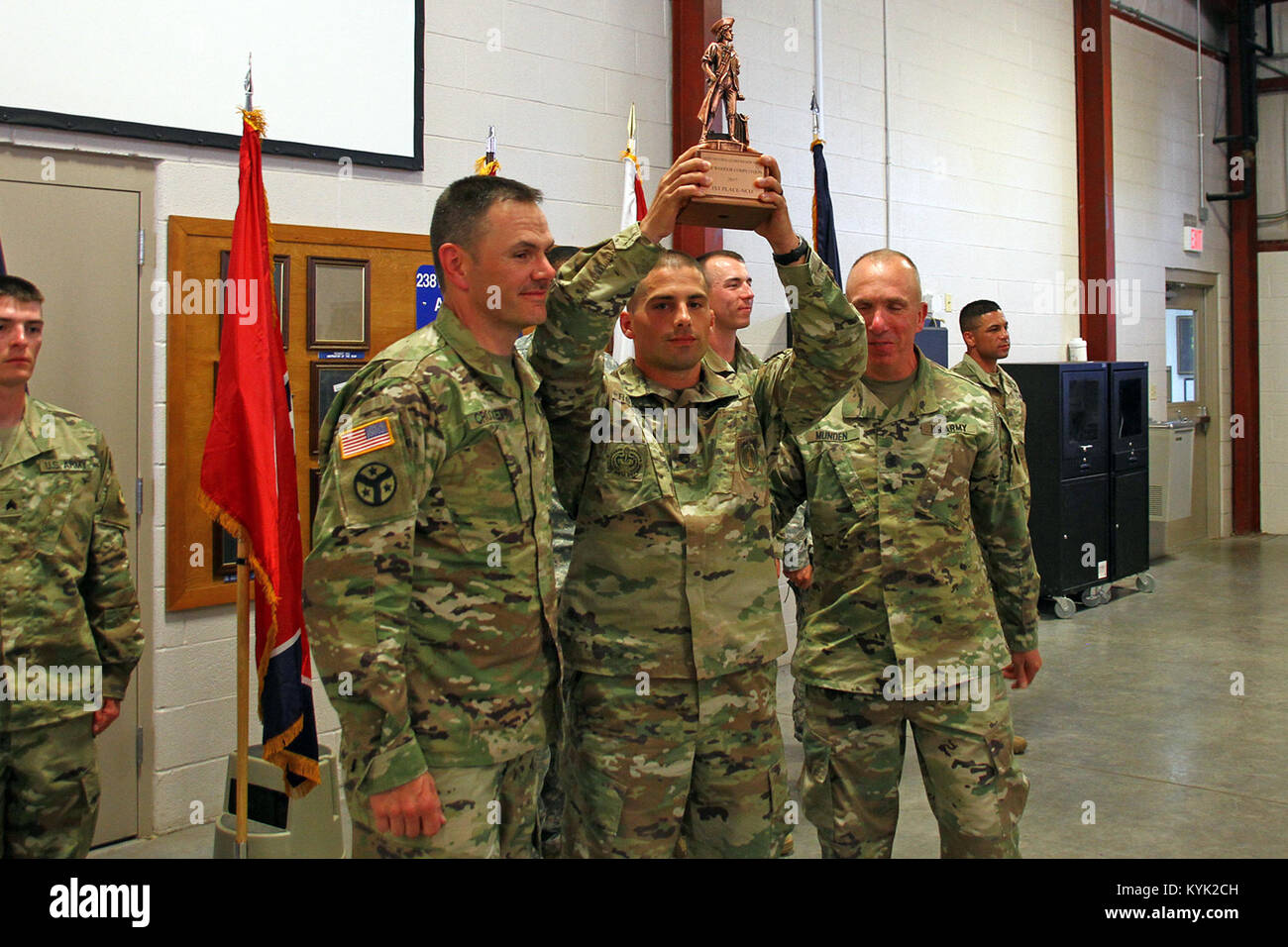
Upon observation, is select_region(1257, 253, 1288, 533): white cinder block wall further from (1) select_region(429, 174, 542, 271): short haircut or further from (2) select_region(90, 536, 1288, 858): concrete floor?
(1) select_region(429, 174, 542, 271): short haircut

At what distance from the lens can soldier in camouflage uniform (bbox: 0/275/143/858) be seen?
240 cm

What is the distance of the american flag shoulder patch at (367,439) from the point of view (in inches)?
63.2

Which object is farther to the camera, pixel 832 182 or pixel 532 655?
pixel 832 182

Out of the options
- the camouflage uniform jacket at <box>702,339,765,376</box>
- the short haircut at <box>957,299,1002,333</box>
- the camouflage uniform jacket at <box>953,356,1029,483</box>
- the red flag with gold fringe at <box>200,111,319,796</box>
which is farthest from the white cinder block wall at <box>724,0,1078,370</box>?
the red flag with gold fringe at <box>200,111,319,796</box>

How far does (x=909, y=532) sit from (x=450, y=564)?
3.51 ft

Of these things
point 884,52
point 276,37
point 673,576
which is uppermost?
point 884,52

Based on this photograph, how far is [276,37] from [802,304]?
98.9 inches

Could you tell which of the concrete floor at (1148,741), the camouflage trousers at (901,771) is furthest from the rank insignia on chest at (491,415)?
the concrete floor at (1148,741)

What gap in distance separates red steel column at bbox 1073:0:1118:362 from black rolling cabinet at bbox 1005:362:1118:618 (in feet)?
3.88

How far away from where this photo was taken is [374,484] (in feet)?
5.24

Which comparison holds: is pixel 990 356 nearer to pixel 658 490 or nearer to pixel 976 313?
pixel 976 313

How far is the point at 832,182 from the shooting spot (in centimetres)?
598
